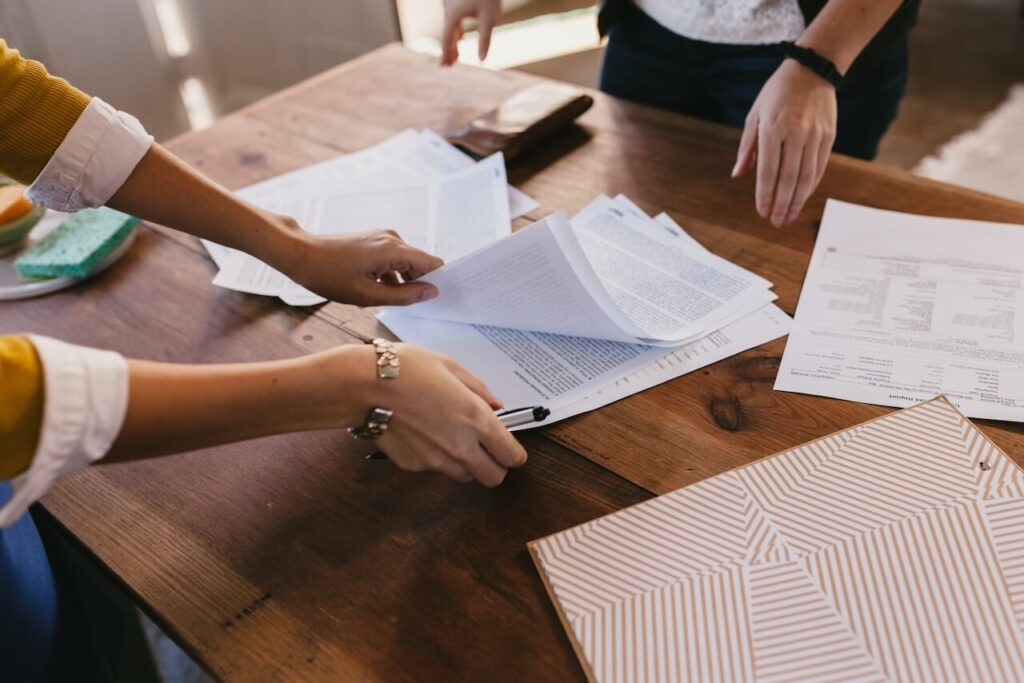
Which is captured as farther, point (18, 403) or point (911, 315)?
point (911, 315)

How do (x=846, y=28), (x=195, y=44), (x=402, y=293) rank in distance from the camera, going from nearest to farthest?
(x=402, y=293), (x=846, y=28), (x=195, y=44)

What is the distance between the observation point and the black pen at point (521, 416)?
696 millimetres

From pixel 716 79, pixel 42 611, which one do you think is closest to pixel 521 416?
pixel 42 611

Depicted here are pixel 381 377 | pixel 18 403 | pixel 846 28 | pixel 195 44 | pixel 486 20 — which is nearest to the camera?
pixel 18 403

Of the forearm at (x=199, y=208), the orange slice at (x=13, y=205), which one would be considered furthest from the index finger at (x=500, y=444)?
the orange slice at (x=13, y=205)

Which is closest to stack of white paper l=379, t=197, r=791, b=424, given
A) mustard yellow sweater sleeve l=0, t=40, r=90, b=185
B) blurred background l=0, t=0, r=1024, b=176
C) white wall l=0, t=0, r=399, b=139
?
mustard yellow sweater sleeve l=0, t=40, r=90, b=185

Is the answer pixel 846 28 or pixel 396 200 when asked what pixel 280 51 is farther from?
pixel 846 28

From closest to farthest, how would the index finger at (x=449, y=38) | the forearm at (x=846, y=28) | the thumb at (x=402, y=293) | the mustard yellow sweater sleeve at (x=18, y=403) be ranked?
the mustard yellow sweater sleeve at (x=18, y=403), the thumb at (x=402, y=293), the forearm at (x=846, y=28), the index finger at (x=449, y=38)

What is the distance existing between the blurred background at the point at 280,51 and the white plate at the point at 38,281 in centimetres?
151

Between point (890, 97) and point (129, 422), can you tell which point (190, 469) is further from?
point (890, 97)

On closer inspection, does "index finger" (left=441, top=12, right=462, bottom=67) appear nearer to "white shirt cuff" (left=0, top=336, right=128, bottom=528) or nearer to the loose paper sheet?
the loose paper sheet

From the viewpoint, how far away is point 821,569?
1.83ft

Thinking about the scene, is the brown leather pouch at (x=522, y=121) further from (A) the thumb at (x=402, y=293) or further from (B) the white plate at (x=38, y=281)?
(B) the white plate at (x=38, y=281)

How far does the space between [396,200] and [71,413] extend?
1.95 ft
